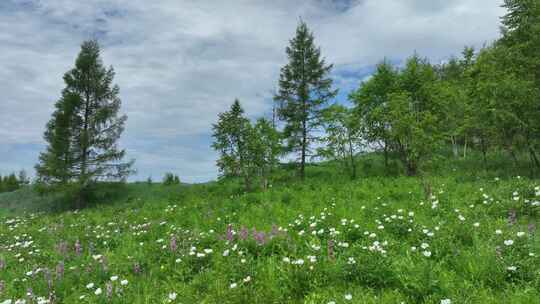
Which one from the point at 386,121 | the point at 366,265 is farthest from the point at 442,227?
the point at 386,121

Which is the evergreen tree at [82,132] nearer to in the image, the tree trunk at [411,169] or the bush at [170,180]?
the bush at [170,180]

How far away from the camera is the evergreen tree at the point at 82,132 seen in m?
20.4

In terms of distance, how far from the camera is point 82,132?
2092cm

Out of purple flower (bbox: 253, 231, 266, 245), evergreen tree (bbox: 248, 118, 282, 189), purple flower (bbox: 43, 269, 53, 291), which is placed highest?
evergreen tree (bbox: 248, 118, 282, 189)

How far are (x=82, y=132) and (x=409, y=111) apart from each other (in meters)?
22.1

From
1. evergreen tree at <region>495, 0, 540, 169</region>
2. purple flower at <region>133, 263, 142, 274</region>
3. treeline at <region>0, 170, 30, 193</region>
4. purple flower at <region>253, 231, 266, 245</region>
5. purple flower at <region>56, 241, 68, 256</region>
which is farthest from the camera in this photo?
treeline at <region>0, 170, 30, 193</region>

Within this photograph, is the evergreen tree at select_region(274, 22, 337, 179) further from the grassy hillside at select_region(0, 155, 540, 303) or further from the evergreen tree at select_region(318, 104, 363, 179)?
the grassy hillside at select_region(0, 155, 540, 303)

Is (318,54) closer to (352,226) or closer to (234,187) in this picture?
(234,187)

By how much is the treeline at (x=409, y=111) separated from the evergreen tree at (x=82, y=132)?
31.3 feet

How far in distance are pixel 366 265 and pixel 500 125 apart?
12.2 metres

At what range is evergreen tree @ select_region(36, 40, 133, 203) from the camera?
20.4m

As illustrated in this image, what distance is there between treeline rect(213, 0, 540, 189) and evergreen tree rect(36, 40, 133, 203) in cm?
954

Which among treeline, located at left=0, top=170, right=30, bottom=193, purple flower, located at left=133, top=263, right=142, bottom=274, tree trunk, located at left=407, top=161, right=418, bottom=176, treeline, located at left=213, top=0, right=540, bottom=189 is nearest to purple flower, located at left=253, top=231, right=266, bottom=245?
purple flower, located at left=133, top=263, right=142, bottom=274

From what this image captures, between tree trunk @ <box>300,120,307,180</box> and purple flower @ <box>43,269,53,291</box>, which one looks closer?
purple flower @ <box>43,269,53,291</box>
